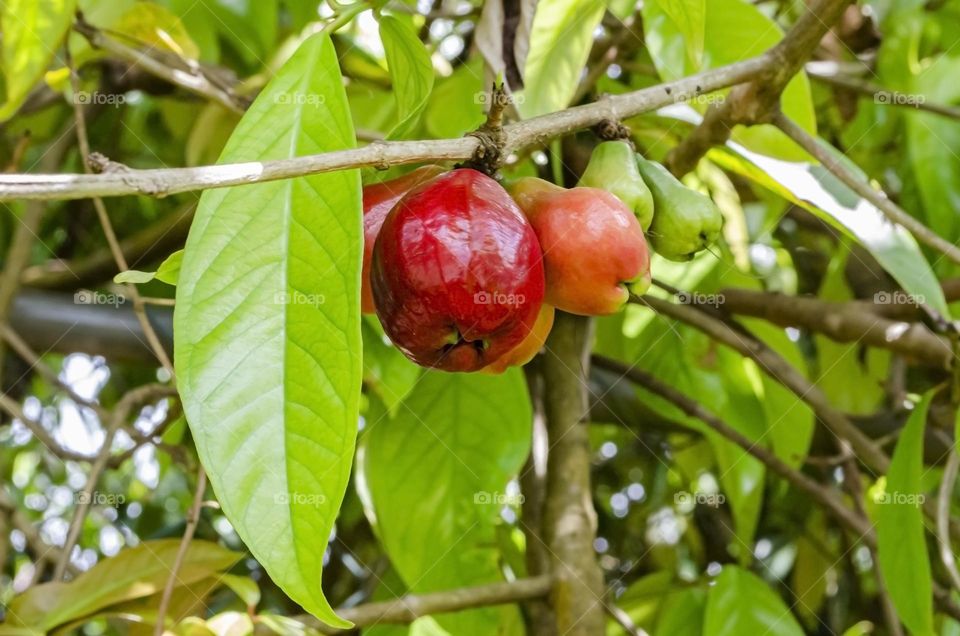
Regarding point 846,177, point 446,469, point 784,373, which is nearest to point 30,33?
point 446,469

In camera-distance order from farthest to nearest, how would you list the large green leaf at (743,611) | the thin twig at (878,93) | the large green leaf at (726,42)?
the thin twig at (878,93), the large green leaf at (743,611), the large green leaf at (726,42)

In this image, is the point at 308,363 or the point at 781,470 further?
the point at 781,470

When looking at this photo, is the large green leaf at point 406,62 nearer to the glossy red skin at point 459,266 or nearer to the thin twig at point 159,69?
the glossy red skin at point 459,266

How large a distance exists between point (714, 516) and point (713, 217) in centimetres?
121

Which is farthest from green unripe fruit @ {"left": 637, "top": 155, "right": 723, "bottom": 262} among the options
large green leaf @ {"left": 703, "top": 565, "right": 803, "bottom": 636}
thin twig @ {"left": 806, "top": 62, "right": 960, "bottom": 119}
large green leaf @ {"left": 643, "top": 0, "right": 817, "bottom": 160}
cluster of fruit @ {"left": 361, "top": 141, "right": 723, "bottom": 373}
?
thin twig @ {"left": 806, "top": 62, "right": 960, "bottom": 119}

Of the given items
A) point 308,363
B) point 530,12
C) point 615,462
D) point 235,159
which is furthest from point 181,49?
point 615,462

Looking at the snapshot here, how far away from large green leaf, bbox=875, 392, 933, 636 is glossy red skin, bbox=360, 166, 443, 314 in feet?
1.96

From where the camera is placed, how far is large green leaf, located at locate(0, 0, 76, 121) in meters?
0.92

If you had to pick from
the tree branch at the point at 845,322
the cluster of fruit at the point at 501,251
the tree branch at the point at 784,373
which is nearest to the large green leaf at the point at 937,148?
the tree branch at the point at 845,322

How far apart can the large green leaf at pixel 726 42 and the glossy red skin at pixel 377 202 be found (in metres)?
0.43

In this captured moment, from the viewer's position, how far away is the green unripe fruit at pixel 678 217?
0.75 meters

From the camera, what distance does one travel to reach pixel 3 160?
179cm

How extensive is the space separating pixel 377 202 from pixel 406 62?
0.16m

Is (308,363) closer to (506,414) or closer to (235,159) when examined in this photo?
(235,159)
